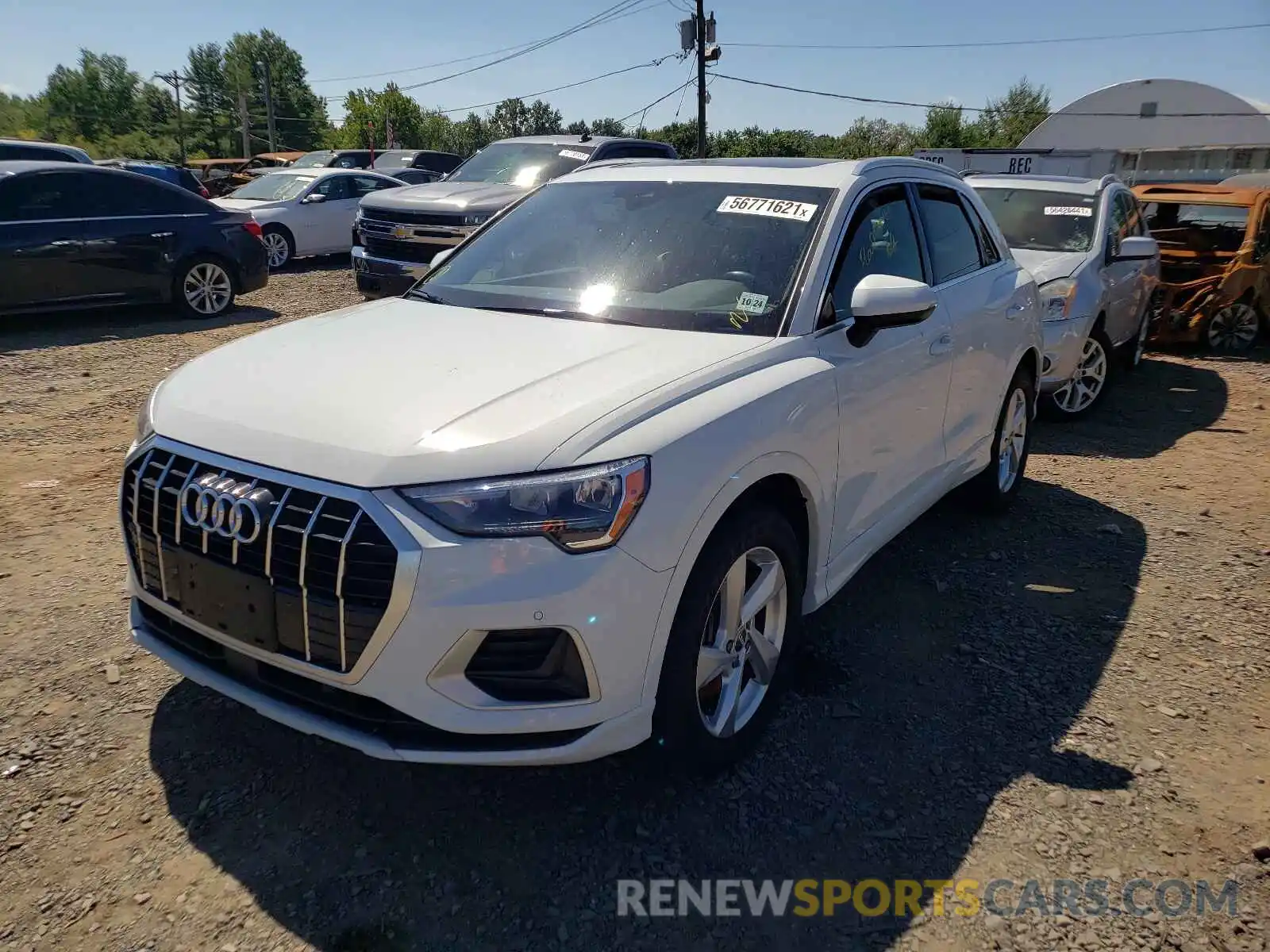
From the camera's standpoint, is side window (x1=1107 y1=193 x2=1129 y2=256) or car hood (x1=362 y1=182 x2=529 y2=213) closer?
side window (x1=1107 y1=193 x2=1129 y2=256)

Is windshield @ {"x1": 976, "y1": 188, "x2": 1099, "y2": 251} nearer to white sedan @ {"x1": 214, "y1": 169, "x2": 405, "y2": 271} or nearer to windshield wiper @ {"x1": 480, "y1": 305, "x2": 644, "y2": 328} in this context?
windshield wiper @ {"x1": 480, "y1": 305, "x2": 644, "y2": 328}

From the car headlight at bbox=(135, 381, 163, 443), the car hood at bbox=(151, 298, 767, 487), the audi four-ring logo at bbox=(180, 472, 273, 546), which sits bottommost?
the audi four-ring logo at bbox=(180, 472, 273, 546)

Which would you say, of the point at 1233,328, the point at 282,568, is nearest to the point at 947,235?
the point at 282,568

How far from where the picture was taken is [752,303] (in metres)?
3.13

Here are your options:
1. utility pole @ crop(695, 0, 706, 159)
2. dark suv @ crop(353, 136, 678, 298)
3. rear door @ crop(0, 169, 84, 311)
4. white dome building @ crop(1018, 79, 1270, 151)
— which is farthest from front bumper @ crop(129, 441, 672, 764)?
white dome building @ crop(1018, 79, 1270, 151)

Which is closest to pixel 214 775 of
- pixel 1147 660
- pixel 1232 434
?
pixel 1147 660

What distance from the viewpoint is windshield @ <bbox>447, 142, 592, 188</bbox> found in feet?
35.2

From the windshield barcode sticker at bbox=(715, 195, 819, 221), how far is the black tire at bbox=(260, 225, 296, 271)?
1226 cm

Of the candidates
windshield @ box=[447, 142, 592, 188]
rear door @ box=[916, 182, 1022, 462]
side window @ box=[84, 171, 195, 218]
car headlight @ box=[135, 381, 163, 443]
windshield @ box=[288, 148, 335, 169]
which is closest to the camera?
car headlight @ box=[135, 381, 163, 443]

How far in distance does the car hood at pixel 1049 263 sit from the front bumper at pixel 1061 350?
1.28 feet

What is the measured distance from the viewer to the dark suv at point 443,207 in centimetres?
922

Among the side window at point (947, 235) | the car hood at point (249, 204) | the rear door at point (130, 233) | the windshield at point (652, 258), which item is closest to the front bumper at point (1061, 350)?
the side window at point (947, 235)

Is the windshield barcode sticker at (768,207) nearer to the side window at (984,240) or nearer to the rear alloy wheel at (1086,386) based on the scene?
the side window at (984,240)

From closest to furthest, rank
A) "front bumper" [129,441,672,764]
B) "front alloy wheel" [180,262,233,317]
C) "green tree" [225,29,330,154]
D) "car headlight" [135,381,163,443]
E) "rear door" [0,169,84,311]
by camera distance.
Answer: "front bumper" [129,441,672,764], "car headlight" [135,381,163,443], "rear door" [0,169,84,311], "front alloy wheel" [180,262,233,317], "green tree" [225,29,330,154]
